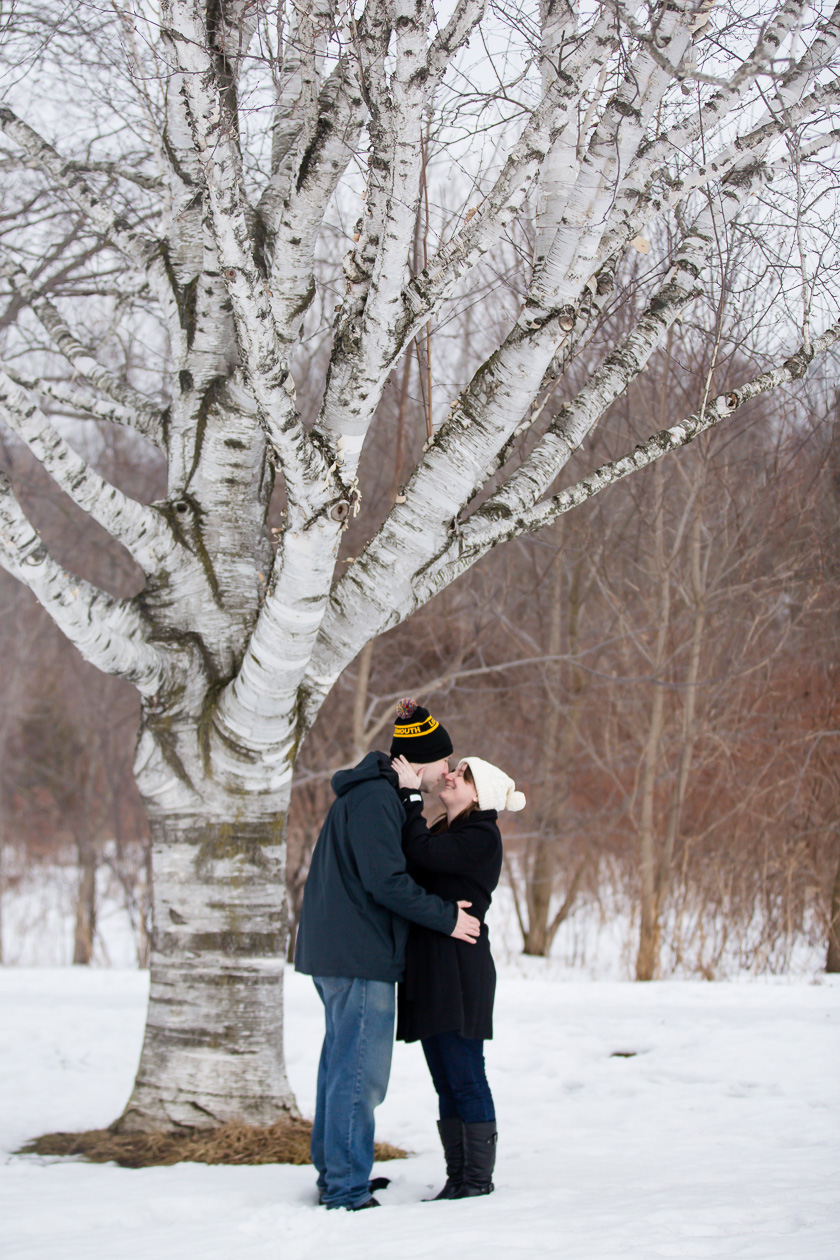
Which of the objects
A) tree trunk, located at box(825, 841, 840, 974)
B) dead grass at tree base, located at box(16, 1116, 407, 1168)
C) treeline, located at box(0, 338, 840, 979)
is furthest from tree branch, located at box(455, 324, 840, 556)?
tree trunk, located at box(825, 841, 840, 974)

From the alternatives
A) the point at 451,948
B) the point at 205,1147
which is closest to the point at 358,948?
the point at 451,948

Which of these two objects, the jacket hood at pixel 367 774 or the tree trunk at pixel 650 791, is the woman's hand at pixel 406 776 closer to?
the jacket hood at pixel 367 774

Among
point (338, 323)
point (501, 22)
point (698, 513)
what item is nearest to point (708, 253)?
point (501, 22)

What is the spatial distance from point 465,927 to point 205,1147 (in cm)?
144

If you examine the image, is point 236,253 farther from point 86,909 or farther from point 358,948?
point 86,909

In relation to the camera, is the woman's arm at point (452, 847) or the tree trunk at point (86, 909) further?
the tree trunk at point (86, 909)

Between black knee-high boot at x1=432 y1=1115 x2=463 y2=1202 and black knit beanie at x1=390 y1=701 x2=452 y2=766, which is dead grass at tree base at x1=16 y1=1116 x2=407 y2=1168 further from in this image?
Result: black knit beanie at x1=390 y1=701 x2=452 y2=766

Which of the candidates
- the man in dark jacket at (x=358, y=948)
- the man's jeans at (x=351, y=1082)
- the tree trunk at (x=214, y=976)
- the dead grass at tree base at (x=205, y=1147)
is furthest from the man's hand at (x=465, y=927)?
the dead grass at tree base at (x=205, y=1147)

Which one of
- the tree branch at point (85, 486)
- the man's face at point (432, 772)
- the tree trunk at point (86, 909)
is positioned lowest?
→ the tree trunk at point (86, 909)

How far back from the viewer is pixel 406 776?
10.8 feet

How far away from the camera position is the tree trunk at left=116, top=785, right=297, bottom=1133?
3816 millimetres

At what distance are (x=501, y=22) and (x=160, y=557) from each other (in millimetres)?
2496

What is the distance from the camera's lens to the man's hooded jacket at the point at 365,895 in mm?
3062

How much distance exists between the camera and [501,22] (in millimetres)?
3789
